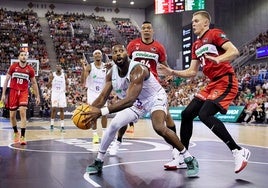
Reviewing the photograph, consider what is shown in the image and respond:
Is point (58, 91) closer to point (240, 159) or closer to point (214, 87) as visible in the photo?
point (214, 87)

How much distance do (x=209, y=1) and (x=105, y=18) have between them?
15.6m

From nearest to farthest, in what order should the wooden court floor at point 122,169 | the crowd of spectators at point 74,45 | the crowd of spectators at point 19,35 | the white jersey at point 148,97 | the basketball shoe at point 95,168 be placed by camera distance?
the wooden court floor at point 122,169
the basketball shoe at point 95,168
the white jersey at point 148,97
the crowd of spectators at point 74,45
the crowd of spectators at point 19,35

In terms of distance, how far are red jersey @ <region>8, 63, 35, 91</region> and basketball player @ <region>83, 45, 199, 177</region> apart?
388 centimetres

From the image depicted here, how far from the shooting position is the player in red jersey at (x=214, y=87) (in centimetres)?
451

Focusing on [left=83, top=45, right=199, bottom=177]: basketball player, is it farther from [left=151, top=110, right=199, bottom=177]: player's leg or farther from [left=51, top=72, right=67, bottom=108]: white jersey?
[left=51, top=72, right=67, bottom=108]: white jersey

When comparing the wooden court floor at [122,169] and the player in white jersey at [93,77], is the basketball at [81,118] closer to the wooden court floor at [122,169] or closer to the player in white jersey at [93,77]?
the wooden court floor at [122,169]

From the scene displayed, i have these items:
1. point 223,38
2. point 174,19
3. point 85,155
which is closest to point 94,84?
point 85,155

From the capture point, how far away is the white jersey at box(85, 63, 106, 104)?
28.1 ft

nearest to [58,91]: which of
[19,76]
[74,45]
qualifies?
[19,76]

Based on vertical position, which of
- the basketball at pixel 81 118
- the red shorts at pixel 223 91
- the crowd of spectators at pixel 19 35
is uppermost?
the crowd of spectators at pixel 19 35

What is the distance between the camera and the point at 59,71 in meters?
12.3

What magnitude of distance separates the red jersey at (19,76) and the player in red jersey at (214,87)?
13.4ft

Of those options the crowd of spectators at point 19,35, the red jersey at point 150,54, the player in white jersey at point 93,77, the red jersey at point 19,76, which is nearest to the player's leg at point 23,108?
the red jersey at point 19,76

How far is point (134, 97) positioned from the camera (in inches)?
162
